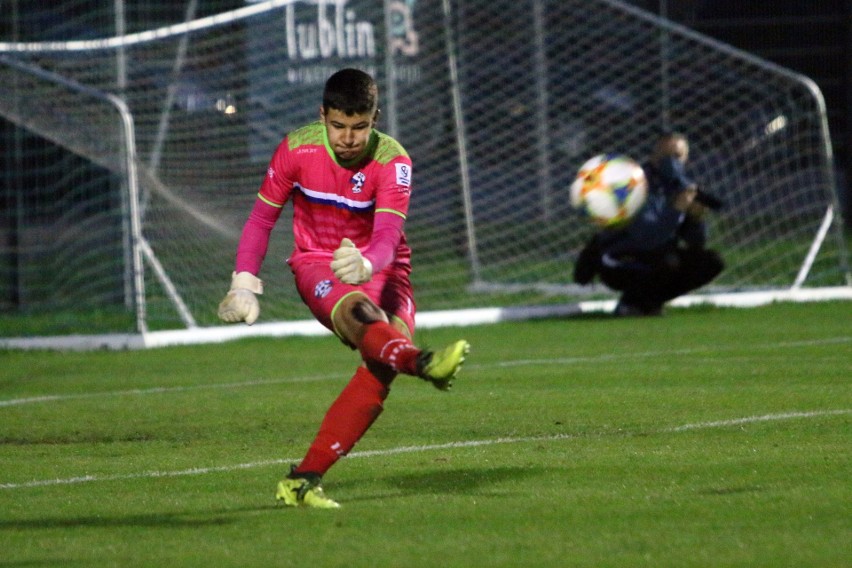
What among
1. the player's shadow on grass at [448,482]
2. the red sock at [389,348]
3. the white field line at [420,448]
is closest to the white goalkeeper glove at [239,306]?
the red sock at [389,348]

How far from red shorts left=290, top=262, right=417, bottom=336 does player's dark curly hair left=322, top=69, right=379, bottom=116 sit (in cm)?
65

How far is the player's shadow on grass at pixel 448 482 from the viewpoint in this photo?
5.96 m

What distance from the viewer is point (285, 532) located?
17.3ft

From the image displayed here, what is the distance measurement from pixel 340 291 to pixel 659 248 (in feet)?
26.7

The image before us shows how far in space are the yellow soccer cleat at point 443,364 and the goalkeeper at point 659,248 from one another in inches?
334

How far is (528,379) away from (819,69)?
12.7 meters

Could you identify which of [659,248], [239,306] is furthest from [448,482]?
[659,248]

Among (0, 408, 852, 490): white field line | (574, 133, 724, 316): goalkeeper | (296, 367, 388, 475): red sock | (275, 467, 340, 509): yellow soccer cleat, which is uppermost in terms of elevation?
(296, 367, 388, 475): red sock

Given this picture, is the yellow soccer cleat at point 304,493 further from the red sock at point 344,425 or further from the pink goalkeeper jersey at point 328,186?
the pink goalkeeper jersey at point 328,186

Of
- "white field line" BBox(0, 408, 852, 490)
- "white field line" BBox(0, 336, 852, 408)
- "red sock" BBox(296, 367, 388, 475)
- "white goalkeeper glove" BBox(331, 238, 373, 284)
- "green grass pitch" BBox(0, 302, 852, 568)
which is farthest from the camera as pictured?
"white field line" BBox(0, 336, 852, 408)

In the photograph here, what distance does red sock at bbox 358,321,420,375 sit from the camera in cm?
549

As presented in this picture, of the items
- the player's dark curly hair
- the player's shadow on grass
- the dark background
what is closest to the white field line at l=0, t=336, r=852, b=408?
the player's shadow on grass

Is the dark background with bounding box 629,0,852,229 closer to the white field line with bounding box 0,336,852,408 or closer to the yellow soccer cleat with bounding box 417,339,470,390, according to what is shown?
A: the white field line with bounding box 0,336,852,408

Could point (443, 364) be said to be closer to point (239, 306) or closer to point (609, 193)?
point (239, 306)
